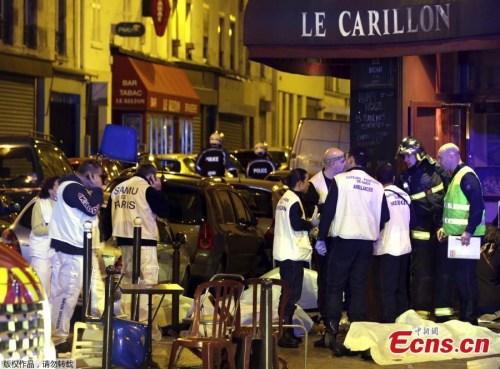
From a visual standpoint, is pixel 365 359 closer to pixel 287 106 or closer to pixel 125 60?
pixel 125 60

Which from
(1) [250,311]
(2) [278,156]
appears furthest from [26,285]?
A: (2) [278,156]

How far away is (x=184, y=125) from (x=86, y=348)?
34.6 meters

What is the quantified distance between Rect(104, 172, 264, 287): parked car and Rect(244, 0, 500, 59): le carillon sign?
1824mm

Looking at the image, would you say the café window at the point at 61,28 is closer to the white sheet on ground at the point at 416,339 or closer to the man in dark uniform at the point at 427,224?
the man in dark uniform at the point at 427,224

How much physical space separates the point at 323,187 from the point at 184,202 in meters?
2.68

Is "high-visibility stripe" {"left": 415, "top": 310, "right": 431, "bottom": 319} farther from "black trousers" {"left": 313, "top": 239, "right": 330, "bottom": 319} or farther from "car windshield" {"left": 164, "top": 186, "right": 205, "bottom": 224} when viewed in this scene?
"car windshield" {"left": 164, "top": 186, "right": 205, "bottom": 224}

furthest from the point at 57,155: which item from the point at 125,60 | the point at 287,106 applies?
the point at 287,106

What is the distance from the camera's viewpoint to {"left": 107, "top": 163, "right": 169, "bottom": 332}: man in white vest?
45.3ft

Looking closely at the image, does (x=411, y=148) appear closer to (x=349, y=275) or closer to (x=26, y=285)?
(x=349, y=275)

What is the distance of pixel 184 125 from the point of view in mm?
44719

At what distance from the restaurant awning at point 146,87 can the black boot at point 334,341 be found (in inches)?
1072

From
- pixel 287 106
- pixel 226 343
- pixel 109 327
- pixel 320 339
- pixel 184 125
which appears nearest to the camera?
pixel 109 327

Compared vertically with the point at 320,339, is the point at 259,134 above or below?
above

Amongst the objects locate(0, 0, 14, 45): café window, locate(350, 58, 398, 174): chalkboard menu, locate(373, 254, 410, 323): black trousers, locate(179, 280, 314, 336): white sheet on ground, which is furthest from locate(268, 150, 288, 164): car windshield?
locate(373, 254, 410, 323): black trousers
